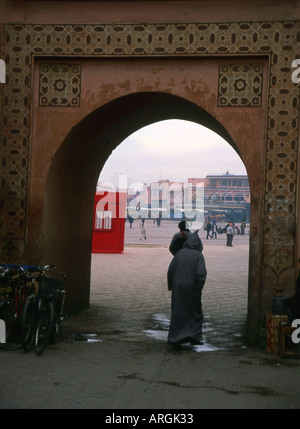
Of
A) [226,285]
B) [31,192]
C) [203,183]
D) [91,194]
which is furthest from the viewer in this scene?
[203,183]

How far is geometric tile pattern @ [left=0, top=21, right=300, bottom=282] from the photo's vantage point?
8406 millimetres

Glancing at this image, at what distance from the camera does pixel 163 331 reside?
9.40m

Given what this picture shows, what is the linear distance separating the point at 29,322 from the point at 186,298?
195 centimetres

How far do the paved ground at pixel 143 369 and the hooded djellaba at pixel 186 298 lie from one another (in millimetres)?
197

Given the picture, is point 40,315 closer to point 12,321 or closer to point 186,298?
point 12,321

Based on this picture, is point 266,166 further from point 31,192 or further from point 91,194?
point 91,194

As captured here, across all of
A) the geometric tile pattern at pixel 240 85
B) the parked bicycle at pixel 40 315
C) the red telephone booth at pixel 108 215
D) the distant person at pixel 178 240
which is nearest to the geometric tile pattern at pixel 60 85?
the geometric tile pattern at pixel 240 85

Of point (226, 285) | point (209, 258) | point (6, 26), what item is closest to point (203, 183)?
point (209, 258)

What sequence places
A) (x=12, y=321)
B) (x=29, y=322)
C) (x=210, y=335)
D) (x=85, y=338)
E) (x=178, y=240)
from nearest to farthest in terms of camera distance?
1. (x=29, y=322)
2. (x=12, y=321)
3. (x=85, y=338)
4. (x=210, y=335)
5. (x=178, y=240)

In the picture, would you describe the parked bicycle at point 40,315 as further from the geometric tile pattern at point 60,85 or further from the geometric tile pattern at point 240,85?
the geometric tile pattern at point 240,85

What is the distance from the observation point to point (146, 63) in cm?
883

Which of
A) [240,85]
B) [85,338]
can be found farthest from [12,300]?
[240,85]

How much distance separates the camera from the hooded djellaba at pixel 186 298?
797 cm

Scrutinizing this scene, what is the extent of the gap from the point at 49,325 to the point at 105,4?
441cm
